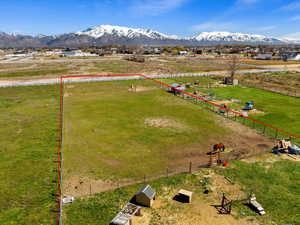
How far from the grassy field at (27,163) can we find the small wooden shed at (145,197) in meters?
6.06

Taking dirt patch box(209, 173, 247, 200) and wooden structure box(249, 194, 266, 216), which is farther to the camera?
dirt patch box(209, 173, 247, 200)

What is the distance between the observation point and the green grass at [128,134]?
68.0 feet

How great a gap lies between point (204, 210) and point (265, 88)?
4900 cm

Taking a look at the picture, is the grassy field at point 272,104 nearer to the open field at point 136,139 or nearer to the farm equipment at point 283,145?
the farm equipment at point 283,145

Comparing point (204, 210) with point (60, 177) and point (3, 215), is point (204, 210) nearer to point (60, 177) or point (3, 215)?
point (60, 177)

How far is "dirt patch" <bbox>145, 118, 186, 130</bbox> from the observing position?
3003cm

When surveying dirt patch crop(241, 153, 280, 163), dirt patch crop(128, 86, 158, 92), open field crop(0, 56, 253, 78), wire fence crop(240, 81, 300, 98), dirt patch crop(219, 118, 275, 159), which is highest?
open field crop(0, 56, 253, 78)

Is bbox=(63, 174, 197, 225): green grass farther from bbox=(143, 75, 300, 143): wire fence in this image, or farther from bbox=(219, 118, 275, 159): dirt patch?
bbox=(143, 75, 300, 143): wire fence

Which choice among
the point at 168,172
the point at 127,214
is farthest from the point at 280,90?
the point at 127,214

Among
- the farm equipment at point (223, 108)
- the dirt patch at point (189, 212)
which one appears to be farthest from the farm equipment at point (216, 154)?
the farm equipment at point (223, 108)

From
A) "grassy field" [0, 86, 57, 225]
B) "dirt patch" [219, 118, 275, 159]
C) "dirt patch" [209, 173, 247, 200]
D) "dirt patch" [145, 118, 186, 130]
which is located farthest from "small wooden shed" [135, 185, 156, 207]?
"dirt patch" [145, 118, 186, 130]

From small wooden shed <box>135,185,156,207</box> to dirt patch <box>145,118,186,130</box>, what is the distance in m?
15.0

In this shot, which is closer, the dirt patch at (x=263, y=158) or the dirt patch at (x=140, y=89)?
the dirt patch at (x=263, y=158)

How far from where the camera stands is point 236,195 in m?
16.6
